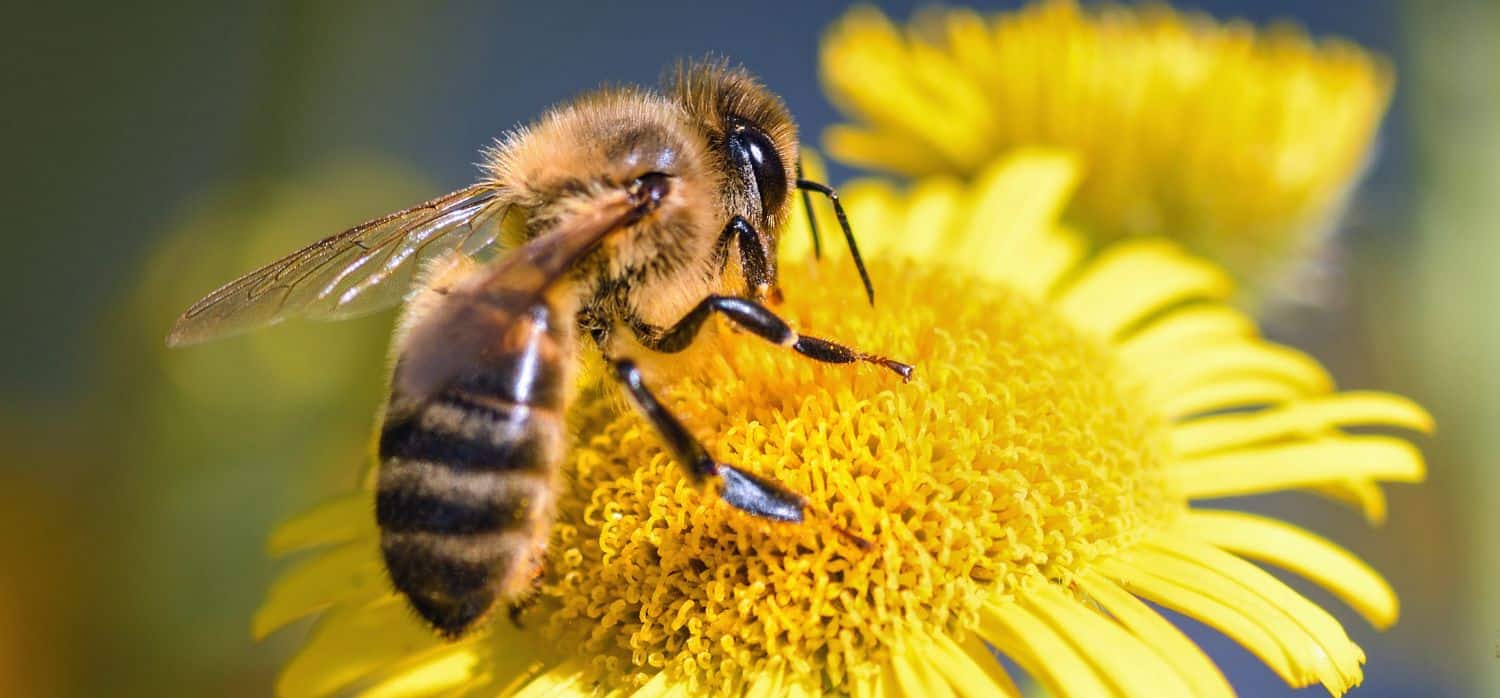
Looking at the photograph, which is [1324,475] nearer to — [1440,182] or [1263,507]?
[1440,182]

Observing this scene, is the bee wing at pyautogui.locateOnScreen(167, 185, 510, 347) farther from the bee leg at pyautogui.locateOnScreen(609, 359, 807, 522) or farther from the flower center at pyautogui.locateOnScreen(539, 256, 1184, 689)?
the bee leg at pyautogui.locateOnScreen(609, 359, 807, 522)

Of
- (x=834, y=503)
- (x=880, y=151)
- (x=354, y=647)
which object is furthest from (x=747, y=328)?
(x=880, y=151)

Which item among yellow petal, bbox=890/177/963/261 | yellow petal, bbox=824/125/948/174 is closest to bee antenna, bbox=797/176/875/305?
yellow petal, bbox=890/177/963/261

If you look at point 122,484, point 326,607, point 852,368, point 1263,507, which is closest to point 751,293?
point 852,368

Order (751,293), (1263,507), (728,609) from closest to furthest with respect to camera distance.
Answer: (728,609)
(751,293)
(1263,507)

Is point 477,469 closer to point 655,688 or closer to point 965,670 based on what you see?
point 655,688
